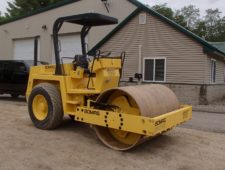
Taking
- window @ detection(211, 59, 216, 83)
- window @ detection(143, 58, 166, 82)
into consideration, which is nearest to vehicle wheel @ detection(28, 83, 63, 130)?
window @ detection(143, 58, 166, 82)

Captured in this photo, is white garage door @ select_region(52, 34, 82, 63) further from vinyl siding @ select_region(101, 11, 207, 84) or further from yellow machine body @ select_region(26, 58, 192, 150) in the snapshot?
yellow machine body @ select_region(26, 58, 192, 150)

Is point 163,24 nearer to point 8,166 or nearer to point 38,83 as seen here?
point 38,83

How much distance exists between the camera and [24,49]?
87.5 ft

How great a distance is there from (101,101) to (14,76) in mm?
8707

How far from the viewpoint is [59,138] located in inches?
281

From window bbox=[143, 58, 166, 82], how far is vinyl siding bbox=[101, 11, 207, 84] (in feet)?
0.81

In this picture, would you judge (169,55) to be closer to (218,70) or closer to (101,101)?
(218,70)

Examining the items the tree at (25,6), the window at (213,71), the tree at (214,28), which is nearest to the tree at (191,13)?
the tree at (214,28)

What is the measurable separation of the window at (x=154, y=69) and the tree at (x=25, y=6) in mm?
25000

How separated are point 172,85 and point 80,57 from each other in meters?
8.90

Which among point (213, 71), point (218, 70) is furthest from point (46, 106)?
point (218, 70)

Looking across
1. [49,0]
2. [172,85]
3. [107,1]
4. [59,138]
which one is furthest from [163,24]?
[49,0]

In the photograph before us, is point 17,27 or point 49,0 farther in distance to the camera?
point 49,0

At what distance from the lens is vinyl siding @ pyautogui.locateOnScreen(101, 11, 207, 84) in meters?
15.2
